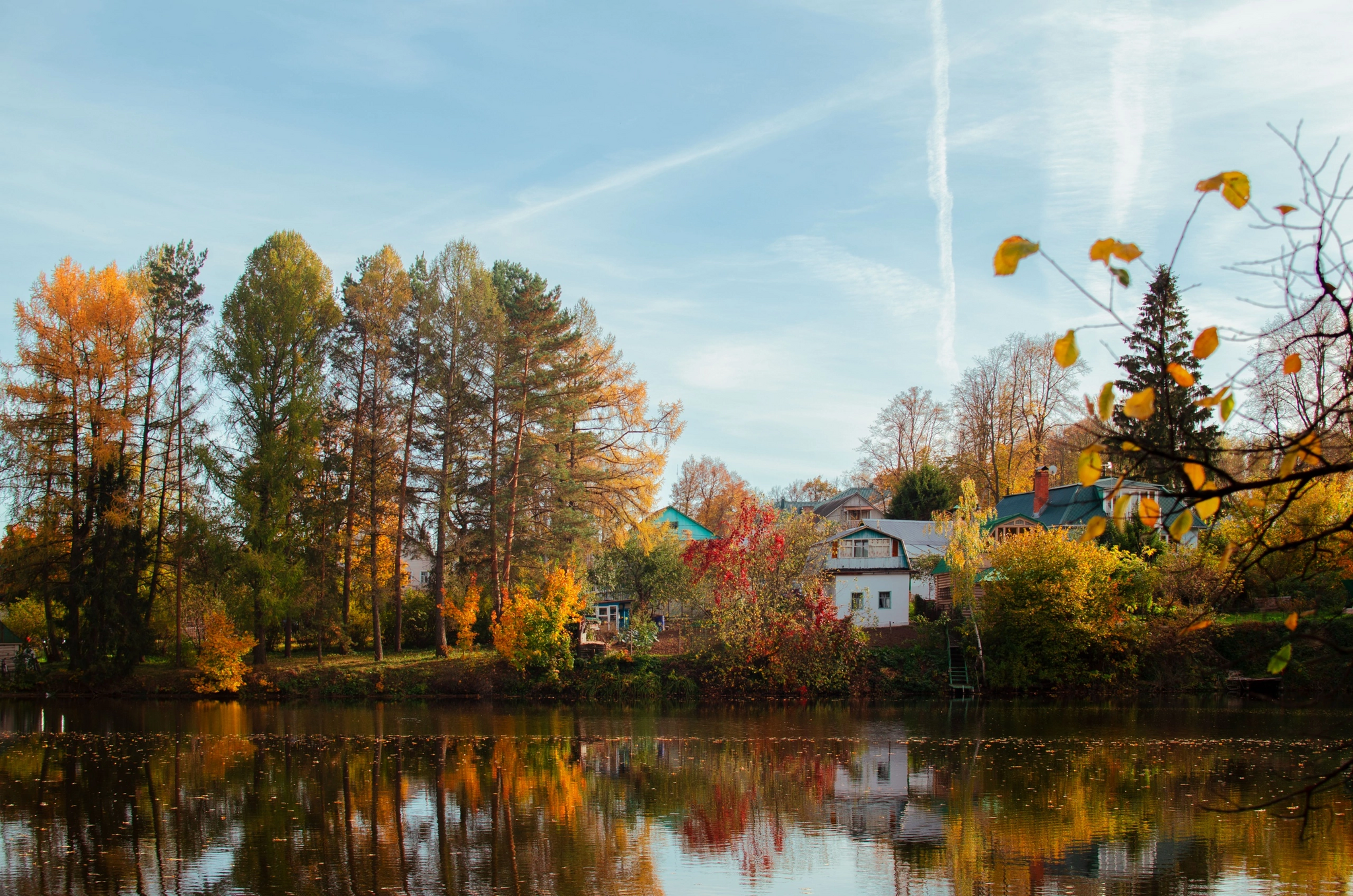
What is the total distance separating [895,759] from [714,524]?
49433 millimetres

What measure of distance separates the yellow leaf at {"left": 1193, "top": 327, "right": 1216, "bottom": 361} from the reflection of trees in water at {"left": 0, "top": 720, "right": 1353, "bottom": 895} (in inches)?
367

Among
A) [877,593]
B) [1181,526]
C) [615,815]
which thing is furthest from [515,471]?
[1181,526]

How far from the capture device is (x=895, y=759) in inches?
779

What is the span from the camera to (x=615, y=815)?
571 inches

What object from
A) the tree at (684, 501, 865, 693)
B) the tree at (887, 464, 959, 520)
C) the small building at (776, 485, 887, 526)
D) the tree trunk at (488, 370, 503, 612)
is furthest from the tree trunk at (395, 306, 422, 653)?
the tree at (887, 464, 959, 520)

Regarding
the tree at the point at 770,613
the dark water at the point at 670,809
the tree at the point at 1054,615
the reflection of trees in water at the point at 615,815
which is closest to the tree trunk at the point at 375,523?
the dark water at the point at 670,809

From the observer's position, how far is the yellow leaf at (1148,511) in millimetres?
3150

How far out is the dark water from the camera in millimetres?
11117

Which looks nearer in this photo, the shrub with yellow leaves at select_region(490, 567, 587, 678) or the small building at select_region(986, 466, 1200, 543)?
the shrub with yellow leaves at select_region(490, 567, 587, 678)

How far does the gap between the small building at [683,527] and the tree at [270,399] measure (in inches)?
672

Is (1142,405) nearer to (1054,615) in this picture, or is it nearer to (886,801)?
(886,801)

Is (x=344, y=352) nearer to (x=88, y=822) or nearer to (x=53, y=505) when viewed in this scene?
(x=53, y=505)

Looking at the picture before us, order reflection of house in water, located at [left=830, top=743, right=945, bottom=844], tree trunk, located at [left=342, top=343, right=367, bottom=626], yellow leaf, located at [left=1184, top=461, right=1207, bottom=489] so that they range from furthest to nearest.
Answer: tree trunk, located at [left=342, top=343, right=367, bottom=626], reflection of house in water, located at [left=830, top=743, right=945, bottom=844], yellow leaf, located at [left=1184, top=461, right=1207, bottom=489]

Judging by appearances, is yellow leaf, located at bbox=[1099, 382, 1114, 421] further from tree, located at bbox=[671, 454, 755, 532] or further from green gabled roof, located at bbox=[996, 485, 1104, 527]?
tree, located at bbox=[671, 454, 755, 532]
